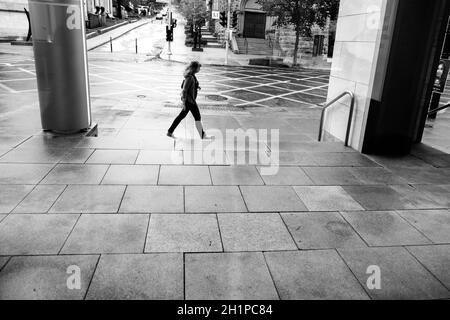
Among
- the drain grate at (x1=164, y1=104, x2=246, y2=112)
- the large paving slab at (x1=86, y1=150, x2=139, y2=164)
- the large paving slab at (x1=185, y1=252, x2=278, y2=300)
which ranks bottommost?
the drain grate at (x1=164, y1=104, x2=246, y2=112)

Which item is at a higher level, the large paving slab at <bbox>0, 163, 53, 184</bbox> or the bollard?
the bollard

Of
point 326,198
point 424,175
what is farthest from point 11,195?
point 424,175

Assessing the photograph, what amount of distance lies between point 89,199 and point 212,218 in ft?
5.30

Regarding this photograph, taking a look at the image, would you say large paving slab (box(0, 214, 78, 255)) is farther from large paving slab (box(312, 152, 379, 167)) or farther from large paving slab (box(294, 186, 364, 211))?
large paving slab (box(312, 152, 379, 167))

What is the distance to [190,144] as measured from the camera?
23.4 ft

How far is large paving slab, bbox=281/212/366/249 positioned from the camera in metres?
3.77

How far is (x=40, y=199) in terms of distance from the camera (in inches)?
175

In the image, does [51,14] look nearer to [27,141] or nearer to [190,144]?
[27,141]

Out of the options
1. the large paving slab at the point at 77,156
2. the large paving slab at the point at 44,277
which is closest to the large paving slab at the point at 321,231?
the large paving slab at the point at 44,277

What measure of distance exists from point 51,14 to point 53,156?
8.74ft

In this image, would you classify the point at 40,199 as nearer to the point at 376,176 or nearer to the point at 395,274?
the point at 395,274

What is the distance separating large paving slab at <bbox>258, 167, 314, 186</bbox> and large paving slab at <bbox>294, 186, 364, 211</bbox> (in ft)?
0.65

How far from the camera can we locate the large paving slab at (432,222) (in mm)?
4035

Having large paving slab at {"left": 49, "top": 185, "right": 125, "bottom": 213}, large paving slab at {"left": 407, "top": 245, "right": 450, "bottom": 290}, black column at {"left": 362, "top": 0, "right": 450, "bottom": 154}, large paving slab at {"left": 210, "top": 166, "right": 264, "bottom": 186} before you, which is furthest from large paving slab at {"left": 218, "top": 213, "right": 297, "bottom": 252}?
black column at {"left": 362, "top": 0, "right": 450, "bottom": 154}
